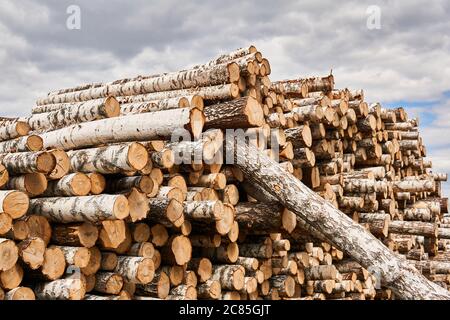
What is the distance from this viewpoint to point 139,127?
210 inches

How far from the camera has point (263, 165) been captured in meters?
5.53

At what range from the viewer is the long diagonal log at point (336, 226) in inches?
189

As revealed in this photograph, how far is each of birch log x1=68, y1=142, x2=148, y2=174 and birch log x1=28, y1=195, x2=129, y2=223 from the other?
39cm

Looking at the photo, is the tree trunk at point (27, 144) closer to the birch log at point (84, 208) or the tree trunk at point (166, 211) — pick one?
the birch log at point (84, 208)

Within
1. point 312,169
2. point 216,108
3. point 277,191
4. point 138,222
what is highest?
point 216,108

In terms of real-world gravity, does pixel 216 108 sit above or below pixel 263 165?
above

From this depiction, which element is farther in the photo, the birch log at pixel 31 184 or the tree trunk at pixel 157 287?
the tree trunk at pixel 157 287

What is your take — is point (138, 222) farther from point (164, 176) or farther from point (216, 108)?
point (216, 108)

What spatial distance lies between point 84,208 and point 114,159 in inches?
22.9

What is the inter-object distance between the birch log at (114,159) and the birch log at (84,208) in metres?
0.39

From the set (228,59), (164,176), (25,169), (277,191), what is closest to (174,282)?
(164,176)

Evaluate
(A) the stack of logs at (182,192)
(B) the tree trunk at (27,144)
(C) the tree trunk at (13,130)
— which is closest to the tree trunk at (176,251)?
(A) the stack of logs at (182,192)

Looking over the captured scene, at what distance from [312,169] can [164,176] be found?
2.63 meters

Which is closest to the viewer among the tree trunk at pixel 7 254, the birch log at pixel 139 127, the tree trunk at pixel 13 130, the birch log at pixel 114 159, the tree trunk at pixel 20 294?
the tree trunk at pixel 7 254
